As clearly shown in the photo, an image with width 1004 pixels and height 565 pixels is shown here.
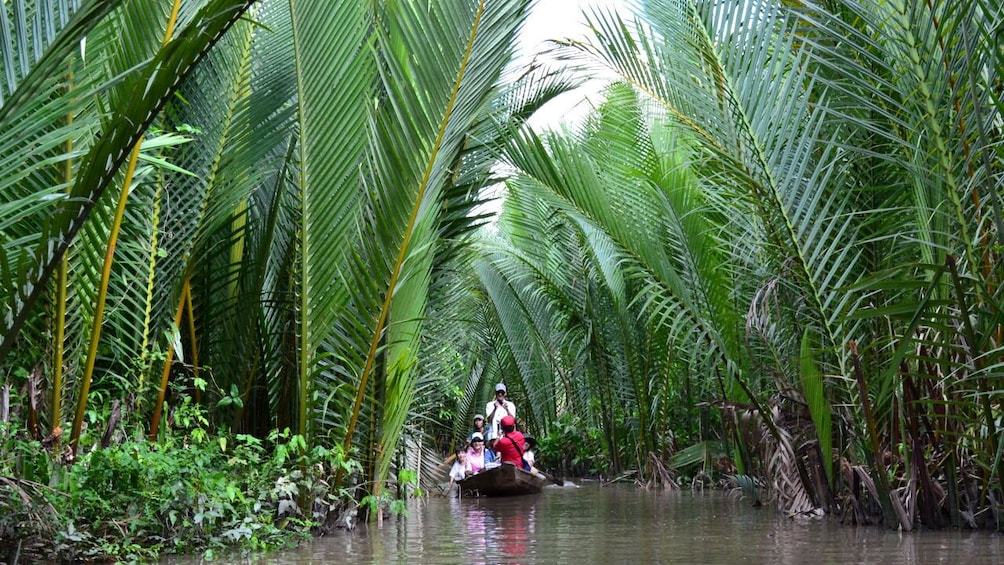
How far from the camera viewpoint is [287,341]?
23.7 ft

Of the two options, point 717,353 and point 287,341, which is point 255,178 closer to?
point 287,341

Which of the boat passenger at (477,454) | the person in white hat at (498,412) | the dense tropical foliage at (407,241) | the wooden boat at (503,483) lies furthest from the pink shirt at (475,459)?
the dense tropical foliage at (407,241)

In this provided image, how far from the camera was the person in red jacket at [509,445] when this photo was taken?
44.8ft

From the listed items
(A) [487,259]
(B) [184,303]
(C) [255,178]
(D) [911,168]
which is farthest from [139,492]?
(A) [487,259]

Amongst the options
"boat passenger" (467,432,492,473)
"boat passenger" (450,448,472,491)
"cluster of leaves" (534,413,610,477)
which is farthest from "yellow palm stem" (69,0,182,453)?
"cluster of leaves" (534,413,610,477)

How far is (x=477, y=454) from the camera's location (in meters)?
15.0

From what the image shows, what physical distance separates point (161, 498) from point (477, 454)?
10077 millimetres

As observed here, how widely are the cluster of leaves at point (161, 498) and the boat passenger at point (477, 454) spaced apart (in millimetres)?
8492

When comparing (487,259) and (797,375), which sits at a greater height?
(487,259)

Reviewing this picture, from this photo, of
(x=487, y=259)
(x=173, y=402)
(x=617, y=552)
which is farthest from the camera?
(x=487, y=259)

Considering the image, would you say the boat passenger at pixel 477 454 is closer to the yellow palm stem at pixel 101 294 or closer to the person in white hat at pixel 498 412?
the person in white hat at pixel 498 412

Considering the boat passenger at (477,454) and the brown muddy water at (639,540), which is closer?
the brown muddy water at (639,540)

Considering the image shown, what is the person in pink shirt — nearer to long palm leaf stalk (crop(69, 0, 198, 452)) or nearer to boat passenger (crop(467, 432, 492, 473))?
boat passenger (crop(467, 432, 492, 473))

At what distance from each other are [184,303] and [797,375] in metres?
4.18
